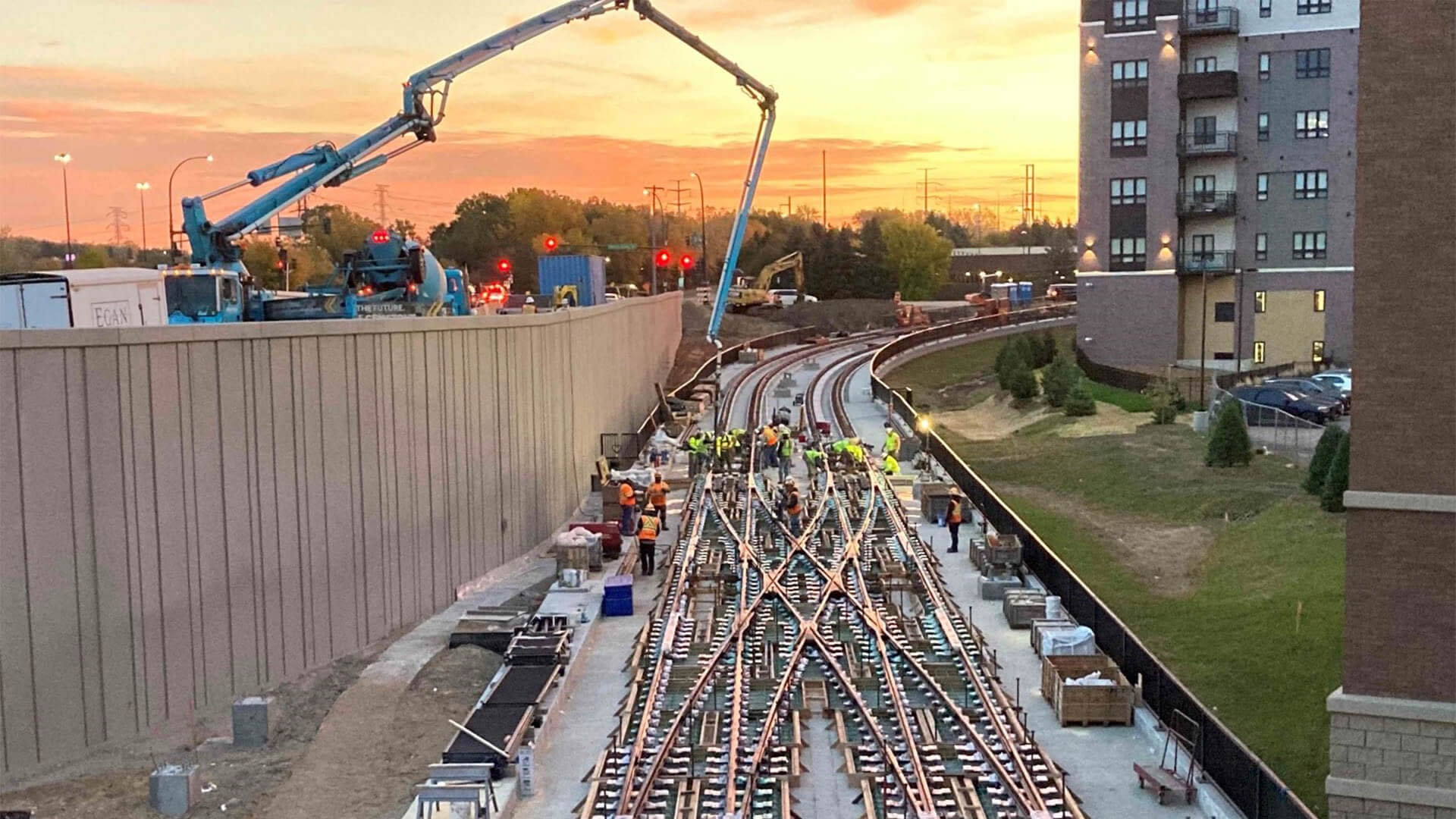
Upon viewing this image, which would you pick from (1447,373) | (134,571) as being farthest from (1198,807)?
(134,571)

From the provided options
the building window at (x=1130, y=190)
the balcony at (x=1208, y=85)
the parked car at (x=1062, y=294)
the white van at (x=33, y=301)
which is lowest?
the parked car at (x=1062, y=294)

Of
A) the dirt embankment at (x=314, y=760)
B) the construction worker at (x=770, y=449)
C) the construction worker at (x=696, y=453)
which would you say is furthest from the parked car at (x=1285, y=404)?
the dirt embankment at (x=314, y=760)

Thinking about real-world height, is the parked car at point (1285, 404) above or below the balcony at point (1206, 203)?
below

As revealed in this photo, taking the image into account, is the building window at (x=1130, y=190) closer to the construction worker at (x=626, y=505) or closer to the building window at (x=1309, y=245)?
the building window at (x=1309, y=245)

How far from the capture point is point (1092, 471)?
45969 millimetres

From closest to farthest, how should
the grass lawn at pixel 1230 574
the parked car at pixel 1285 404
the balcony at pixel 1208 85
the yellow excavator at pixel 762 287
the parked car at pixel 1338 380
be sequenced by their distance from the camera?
the grass lawn at pixel 1230 574 < the parked car at pixel 1285 404 < the parked car at pixel 1338 380 < the balcony at pixel 1208 85 < the yellow excavator at pixel 762 287

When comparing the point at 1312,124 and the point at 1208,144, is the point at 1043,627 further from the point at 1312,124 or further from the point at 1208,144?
the point at 1312,124

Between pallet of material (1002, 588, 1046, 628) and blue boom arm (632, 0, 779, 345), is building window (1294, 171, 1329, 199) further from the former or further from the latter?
pallet of material (1002, 588, 1046, 628)

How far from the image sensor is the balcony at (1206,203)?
238 feet

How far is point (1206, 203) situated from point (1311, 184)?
Answer: 193 inches

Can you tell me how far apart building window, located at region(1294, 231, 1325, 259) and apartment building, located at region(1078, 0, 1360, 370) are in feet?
0.23

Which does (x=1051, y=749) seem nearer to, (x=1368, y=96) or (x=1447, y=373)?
(x=1447, y=373)

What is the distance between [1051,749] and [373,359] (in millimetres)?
12391

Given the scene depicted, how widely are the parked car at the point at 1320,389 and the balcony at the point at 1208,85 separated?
2149 cm
